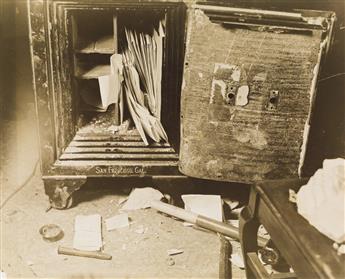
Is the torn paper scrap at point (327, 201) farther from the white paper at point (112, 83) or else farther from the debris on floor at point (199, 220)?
the white paper at point (112, 83)

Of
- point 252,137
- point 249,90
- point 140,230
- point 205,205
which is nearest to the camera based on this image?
point 249,90

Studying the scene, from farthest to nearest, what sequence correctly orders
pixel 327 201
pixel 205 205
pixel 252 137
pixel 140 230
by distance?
pixel 205 205 < pixel 140 230 < pixel 252 137 < pixel 327 201

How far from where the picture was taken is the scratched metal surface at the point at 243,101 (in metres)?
2.19

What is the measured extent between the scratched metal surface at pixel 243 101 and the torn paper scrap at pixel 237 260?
424 mm

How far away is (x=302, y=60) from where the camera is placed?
222 centimetres

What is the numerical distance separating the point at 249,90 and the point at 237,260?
0.90 meters

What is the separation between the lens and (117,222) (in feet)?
8.45

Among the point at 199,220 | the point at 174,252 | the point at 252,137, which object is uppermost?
the point at 252,137

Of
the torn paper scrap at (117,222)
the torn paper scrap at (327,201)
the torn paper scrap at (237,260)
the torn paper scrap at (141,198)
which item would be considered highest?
the torn paper scrap at (327,201)

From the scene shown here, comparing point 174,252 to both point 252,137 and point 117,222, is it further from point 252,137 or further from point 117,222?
point 252,137

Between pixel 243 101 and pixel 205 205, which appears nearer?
pixel 243 101

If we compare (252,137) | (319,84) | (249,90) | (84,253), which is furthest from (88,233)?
(319,84)

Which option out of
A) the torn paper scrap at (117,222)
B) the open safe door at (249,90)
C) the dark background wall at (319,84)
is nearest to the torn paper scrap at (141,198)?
the torn paper scrap at (117,222)

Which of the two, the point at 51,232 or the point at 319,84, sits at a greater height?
the point at 319,84
